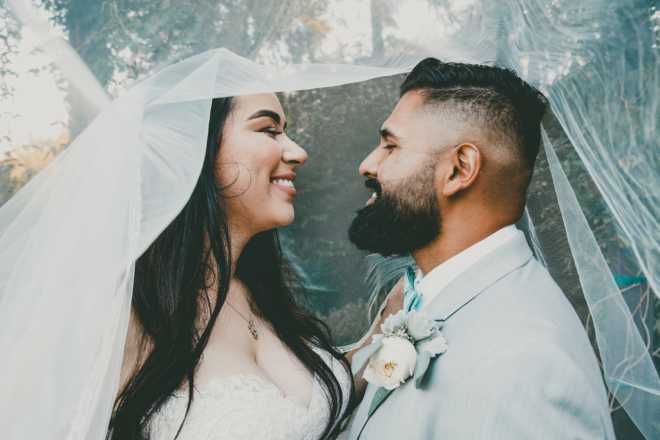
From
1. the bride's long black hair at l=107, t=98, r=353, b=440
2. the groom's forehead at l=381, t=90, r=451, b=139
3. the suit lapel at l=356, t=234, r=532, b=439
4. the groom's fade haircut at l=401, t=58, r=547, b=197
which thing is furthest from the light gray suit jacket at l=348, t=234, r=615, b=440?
the bride's long black hair at l=107, t=98, r=353, b=440

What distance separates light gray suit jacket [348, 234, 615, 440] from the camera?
4.56ft

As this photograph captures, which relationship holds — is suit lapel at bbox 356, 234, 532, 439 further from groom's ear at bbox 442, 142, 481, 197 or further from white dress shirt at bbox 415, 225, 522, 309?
groom's ear at bbox 442, 142, 481, 197

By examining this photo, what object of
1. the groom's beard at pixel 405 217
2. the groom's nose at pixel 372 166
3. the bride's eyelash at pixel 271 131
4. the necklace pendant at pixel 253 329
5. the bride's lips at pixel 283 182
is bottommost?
the necklace pendant at pixel 253 329

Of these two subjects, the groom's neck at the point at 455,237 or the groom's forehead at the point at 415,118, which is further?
the groom's forehead at the point at 415,118

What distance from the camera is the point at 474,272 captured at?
1.79 m

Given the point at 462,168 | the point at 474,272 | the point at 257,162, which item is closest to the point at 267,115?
the point at 257,162

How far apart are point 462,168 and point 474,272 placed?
0.42 m

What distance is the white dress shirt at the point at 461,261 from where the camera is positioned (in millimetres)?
1847

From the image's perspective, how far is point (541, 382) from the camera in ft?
4.60

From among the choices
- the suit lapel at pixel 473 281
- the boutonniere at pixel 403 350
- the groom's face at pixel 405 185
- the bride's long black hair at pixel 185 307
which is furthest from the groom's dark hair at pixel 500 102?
the bride's long black hair at pixel 185 307

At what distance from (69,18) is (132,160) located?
1.51 ft

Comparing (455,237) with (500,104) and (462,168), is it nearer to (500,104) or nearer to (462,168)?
(462,168)

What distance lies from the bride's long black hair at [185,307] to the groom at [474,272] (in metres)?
0.65

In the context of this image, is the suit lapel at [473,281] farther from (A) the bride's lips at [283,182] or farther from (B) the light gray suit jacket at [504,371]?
(A) the bride's lips at [283,182]
